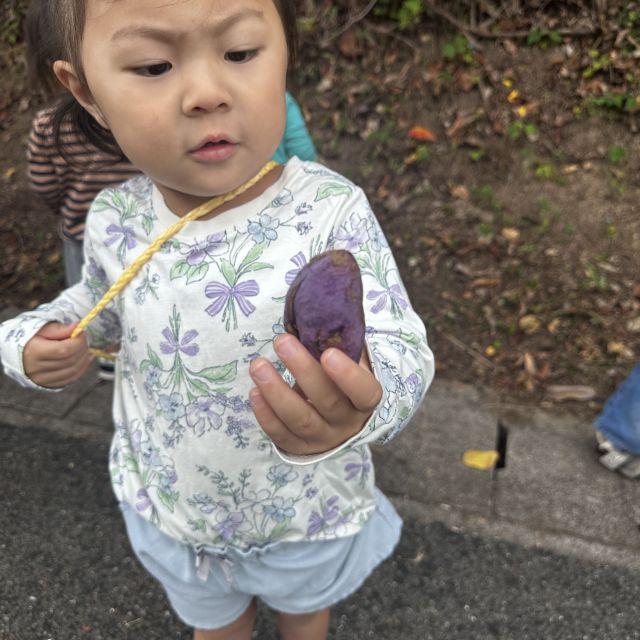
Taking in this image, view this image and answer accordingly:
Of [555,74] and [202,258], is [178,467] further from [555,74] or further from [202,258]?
[555,74]

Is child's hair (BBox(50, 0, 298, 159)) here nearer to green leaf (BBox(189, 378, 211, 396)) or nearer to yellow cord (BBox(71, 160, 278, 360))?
yellow cord (BBox(71, 160, 278, 360))

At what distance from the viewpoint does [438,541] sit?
265cm

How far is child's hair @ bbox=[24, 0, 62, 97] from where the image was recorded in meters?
1.44

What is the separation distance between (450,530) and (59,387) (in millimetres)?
1767

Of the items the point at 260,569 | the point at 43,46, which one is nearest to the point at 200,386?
the point at 260,569

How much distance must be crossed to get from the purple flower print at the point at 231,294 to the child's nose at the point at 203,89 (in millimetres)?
362

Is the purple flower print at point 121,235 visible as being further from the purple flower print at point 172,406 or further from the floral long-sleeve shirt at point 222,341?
the purple flower print at point 172,406

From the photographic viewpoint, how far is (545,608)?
241cm

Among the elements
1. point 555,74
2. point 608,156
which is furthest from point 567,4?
point 608,156

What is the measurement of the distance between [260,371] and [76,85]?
2.67ft

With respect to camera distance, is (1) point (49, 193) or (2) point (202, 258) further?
(1) point (49, 193)

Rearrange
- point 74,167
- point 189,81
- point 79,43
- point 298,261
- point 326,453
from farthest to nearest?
point 74,167, point 298,261, point 79,43, point 189,81, point 326,453

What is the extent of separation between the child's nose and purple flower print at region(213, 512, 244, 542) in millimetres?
905

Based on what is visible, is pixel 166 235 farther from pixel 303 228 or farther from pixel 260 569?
pixel 260 569
